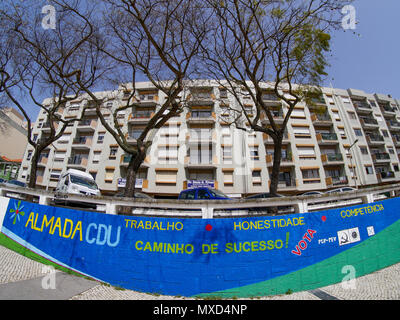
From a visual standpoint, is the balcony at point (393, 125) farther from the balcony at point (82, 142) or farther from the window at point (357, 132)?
the balcony at point (82, 142)

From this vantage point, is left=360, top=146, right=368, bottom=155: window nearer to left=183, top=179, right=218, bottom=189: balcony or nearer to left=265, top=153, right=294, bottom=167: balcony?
left=265, top=153, right=294, bottom=167: balcony

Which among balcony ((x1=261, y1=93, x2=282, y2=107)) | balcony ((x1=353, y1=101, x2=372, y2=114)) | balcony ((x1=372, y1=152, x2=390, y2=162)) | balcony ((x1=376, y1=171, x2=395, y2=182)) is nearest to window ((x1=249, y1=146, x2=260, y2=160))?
balcony ((x1=261, y1=93, x2=282, y2=107))

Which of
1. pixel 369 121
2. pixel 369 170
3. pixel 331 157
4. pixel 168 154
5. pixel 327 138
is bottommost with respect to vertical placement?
pixel 369 170

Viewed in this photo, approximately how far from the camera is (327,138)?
79.8ft

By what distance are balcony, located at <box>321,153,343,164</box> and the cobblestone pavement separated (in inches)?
904

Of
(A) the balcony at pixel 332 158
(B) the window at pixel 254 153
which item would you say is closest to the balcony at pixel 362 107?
(A) the balcony at pixel 332 158

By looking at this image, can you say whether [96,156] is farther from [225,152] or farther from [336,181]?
[336,181]

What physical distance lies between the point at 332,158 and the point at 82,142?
3457cm

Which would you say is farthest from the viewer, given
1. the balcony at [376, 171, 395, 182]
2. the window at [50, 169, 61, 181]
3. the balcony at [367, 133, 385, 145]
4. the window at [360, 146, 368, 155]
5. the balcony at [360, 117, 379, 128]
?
the balcony at [360, 117, 379, 128]

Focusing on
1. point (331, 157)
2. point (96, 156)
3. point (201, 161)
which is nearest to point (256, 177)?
point (201, 161)

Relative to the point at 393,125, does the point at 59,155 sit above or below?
below

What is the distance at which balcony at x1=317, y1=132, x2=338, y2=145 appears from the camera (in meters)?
24.0
